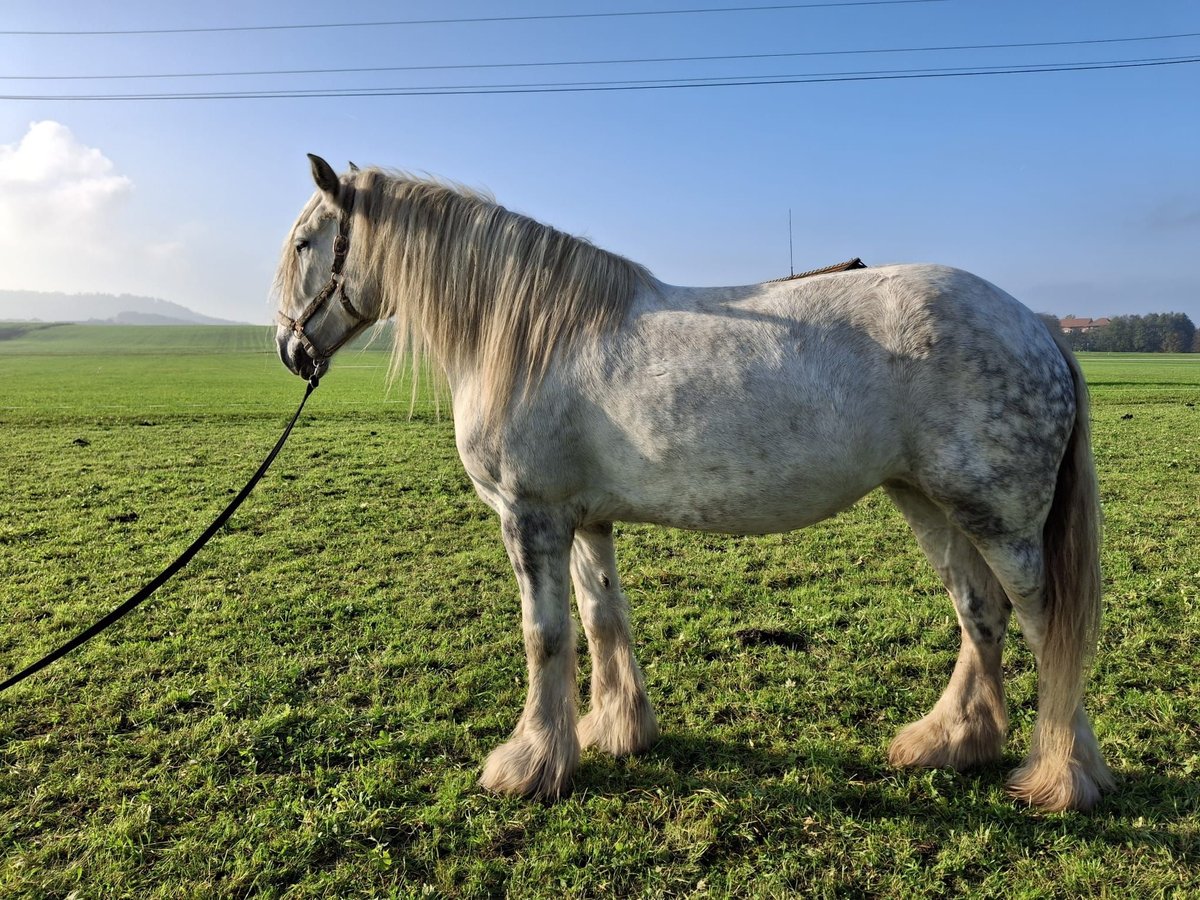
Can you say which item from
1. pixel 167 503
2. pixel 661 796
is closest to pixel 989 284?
pixel 661 796

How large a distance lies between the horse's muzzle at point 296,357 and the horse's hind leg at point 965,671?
9.17ft

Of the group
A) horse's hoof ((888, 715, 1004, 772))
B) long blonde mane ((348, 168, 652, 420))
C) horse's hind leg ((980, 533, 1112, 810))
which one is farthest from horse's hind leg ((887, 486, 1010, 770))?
long blonde mane ((348, 168, 652, 420))

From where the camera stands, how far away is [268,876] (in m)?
2.49

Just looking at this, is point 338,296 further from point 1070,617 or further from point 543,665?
point 1070,617

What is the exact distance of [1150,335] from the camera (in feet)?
257

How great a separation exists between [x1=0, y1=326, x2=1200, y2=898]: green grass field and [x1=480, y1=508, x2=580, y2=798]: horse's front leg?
148 mm

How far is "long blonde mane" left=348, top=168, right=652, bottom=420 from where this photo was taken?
286 cm

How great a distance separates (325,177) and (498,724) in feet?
9.04

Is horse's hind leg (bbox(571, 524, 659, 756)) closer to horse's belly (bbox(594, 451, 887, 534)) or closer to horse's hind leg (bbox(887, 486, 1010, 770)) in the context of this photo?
horse's belly (bbox(594, 451, 887, 534))

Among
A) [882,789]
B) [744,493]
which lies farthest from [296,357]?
[882,789]

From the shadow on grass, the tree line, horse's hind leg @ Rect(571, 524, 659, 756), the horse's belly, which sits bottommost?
the shadow on grass

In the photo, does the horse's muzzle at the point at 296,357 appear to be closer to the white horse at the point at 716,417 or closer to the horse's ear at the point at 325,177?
the white horse at the point at 716,417

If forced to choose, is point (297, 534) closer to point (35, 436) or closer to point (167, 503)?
point (167, 503)

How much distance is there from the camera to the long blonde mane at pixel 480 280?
2.86 meters
